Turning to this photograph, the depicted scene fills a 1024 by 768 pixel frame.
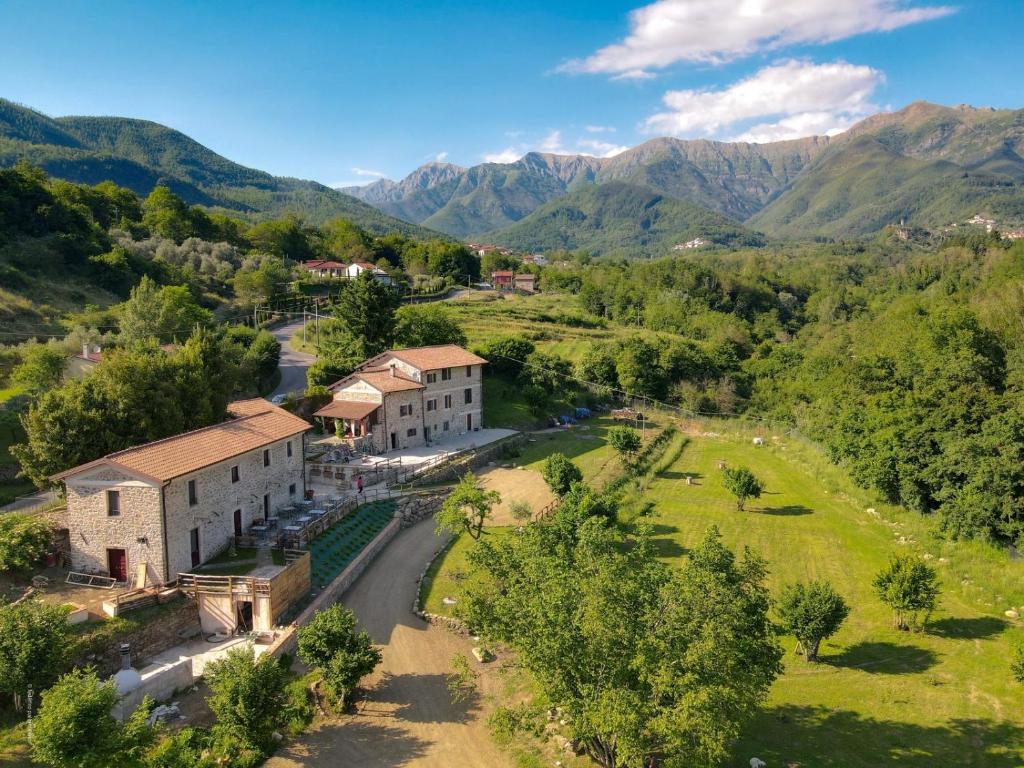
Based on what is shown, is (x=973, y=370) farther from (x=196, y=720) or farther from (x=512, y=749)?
(x=196, y=720)

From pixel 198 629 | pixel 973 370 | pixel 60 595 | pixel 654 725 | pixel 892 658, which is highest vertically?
pixel 973 370

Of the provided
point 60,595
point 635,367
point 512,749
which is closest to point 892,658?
point 512,749

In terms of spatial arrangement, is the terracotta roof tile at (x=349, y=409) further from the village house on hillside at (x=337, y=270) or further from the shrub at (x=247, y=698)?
the village house on hillside at (x=337, y=270)

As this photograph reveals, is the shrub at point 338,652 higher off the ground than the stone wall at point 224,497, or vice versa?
the stone wall at point 224,497

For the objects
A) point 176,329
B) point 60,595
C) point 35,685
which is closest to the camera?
point 35,685

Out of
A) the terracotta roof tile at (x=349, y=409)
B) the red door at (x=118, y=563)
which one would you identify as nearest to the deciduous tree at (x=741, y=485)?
the terracotta roof tile at (x=349, y=409)

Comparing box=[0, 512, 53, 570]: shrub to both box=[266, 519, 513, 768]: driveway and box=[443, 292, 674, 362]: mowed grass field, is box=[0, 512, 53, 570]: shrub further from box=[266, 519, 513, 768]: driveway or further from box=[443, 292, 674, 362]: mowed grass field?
box=[443, 292, 674, 362]: mowed grass field

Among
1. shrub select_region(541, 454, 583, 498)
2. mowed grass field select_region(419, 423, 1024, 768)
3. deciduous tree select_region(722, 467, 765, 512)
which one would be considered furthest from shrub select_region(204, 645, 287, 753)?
deciduous tree select_region(722, 467, 765, 512)
